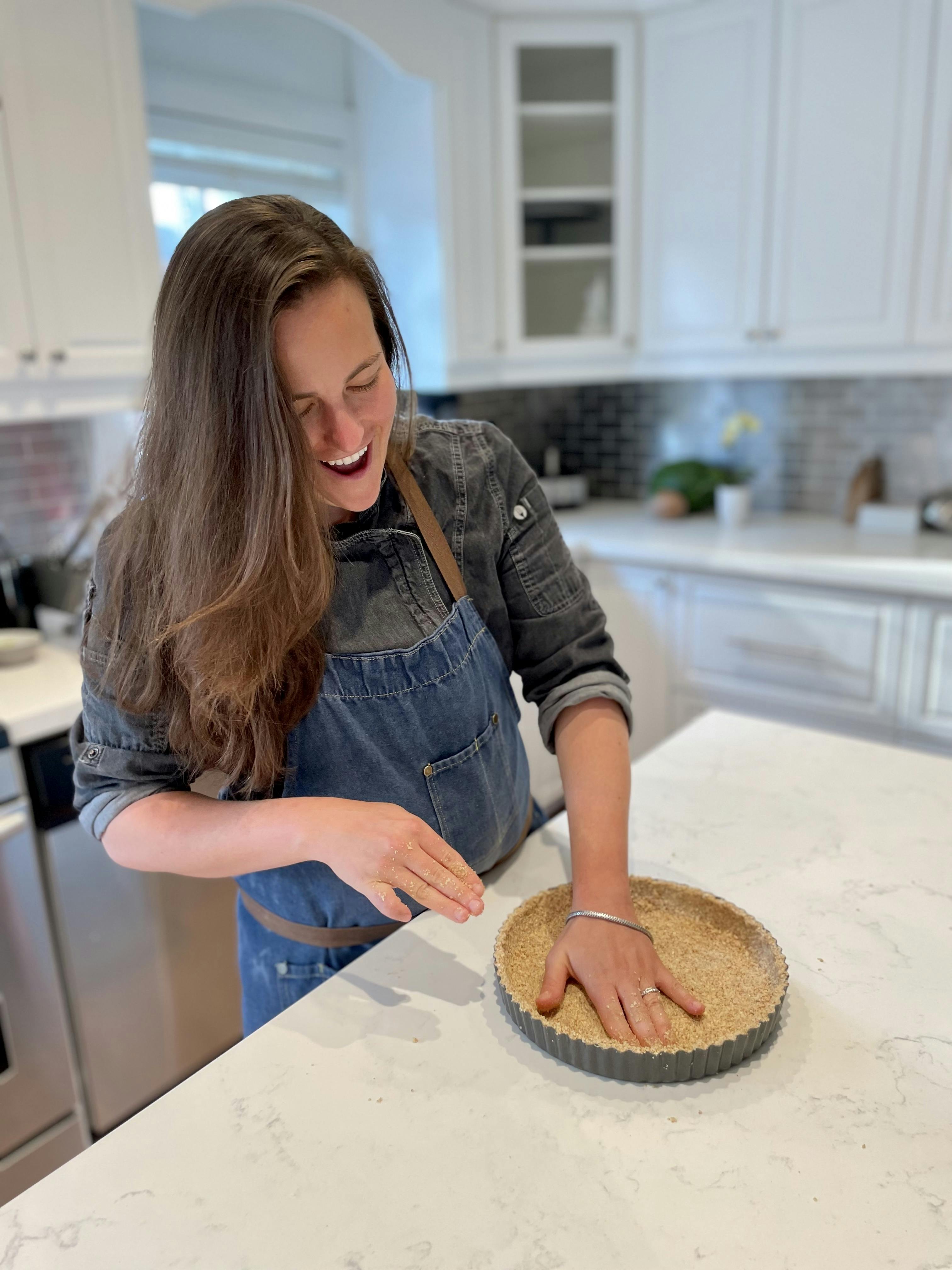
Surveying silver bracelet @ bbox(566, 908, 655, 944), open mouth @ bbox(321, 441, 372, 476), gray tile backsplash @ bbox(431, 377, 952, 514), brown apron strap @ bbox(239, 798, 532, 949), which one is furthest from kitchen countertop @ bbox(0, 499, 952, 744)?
silver bracelet @ bbox(566, 908, 655, 944)

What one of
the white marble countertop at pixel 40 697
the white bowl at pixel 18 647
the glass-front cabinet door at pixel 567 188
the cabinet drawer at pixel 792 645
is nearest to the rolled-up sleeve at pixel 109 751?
the white marble countertop at pixel 40 697

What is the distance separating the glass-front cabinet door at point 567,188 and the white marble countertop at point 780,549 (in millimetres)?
547

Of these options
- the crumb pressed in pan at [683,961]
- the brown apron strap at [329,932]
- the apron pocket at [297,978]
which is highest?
the crumb pressed in pan at [683,961]

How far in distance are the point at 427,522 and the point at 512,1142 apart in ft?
1.84

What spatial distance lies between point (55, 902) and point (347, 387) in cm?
123

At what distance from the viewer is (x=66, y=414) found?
184cm

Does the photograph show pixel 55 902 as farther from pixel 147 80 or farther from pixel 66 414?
pixel 147 80

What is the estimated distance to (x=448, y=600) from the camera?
973mm

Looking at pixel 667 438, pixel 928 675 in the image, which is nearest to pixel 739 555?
pixel 928 675

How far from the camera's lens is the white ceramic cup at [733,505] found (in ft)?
9.25

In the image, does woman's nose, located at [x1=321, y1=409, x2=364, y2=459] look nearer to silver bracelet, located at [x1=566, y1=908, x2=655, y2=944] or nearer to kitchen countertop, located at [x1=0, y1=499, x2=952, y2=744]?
silver bracelet, located at [x1=566, y1=908, x2=655, y2=944]

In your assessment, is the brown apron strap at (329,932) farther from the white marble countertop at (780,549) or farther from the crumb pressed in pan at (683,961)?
the white marble countertop at (780,549)

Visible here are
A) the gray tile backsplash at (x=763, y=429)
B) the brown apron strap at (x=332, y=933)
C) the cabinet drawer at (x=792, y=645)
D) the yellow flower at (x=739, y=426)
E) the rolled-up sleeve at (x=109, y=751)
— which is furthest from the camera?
the yellow flower at (x=739, y=426)

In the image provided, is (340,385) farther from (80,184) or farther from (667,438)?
(667,438)
